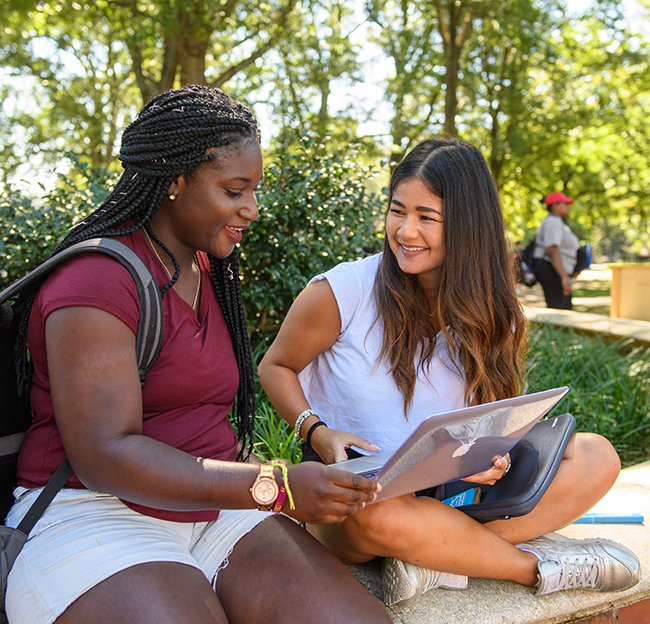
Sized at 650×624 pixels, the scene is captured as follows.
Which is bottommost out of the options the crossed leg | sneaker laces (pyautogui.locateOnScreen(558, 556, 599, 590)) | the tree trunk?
sneaker laces (pyautogui.locateOnScreen(558, 556, 599, 590))

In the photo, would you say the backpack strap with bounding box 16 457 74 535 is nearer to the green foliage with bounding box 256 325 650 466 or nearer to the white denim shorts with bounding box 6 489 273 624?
the white denim shorts with bounding box 6 489 273 624

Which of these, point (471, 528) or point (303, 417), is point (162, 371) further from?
point (471, 528)

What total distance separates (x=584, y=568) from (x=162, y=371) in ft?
5.09

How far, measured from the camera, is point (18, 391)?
1666 millimetres

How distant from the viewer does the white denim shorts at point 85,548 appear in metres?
1.40

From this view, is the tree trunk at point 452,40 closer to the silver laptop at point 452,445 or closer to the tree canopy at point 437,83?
the tree canopy at point 437,83

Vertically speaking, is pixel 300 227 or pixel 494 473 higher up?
pixel 300 227

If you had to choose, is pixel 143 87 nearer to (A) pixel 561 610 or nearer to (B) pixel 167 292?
(B) pixel 167 292

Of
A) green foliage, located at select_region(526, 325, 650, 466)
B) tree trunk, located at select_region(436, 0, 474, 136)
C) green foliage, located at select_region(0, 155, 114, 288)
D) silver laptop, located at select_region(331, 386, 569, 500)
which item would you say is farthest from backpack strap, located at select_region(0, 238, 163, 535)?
tree trunk, located at select_region(436, 0, 474, 136)

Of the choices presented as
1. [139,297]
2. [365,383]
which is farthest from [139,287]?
[365,383]

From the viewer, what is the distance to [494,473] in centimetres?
211

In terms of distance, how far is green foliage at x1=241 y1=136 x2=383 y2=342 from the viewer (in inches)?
157

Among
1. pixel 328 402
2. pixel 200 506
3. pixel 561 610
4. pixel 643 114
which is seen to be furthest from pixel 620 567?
pixel 643 114

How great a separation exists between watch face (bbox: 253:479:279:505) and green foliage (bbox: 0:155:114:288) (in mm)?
2965
